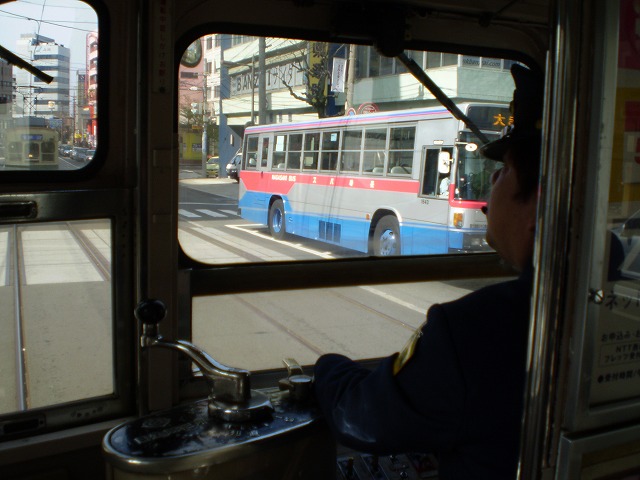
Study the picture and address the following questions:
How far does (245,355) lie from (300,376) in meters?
2.28

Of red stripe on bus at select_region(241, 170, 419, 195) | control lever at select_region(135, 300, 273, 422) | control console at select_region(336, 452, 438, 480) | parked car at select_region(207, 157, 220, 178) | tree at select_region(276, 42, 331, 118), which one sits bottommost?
control console at select_region(336, 452, 438, 480)

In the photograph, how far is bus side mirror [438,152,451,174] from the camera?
606 cm

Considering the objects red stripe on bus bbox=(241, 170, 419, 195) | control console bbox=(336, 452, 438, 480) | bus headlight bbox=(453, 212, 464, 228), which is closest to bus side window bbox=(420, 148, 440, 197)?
red stripe on bus bbox=(241, 170, 419, 195)

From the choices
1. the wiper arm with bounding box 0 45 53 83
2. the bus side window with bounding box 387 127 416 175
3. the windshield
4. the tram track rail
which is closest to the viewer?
the wiper arm with bounding box 0 45 53 83

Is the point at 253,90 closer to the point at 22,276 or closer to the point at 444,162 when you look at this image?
the point at 22,276

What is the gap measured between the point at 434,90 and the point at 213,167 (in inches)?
35.6

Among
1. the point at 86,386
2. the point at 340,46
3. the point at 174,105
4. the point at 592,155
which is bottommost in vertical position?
the point at 86,386

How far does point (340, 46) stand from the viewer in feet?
8.05

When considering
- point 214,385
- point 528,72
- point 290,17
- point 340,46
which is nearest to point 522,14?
point 340,46

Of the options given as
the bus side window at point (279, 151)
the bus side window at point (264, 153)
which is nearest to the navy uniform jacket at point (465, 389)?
the bus side window at point (264, 153)

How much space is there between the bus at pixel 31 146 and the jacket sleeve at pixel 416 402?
1214mm

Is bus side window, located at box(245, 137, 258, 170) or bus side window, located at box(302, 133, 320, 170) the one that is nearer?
bus side window, located at box(245, 137, 258, 170)

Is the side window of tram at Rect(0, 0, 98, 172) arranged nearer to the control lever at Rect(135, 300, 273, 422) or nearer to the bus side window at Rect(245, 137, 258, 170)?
the control lever at Rect(135, 300, 273, 422)

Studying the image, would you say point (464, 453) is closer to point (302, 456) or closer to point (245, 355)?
point (302, 456)
